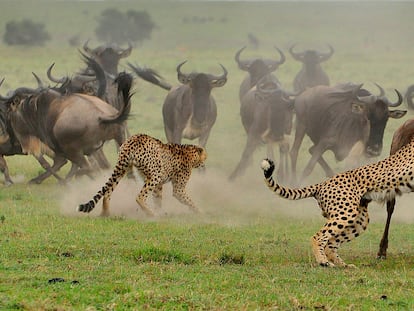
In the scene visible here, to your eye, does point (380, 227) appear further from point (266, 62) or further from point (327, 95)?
point (266, 62)

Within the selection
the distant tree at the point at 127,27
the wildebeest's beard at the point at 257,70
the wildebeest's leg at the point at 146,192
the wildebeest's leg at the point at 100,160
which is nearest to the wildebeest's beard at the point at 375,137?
the wildebeest's leg at the point at 100,160

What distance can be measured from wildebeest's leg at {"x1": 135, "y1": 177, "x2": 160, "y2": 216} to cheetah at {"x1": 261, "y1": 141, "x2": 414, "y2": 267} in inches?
140

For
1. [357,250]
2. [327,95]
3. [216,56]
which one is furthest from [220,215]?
[216,56]

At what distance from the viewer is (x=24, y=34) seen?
57.0 m

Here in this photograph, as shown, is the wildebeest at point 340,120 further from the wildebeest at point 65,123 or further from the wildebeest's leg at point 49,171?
the wildebeest's leg at point 49,171

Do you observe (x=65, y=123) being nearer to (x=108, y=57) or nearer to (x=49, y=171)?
(x=49, y=171)

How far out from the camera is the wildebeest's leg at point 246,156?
18594mm

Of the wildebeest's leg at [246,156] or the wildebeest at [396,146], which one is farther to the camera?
the wildebeest's leg at [246,156]

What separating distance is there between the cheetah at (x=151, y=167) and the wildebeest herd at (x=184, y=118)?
2596 millimetres

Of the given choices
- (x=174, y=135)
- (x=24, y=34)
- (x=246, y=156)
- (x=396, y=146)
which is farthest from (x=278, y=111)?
(x=24, y=34)

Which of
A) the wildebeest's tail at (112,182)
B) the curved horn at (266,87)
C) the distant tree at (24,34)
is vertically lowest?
the distant tree at (24,34)

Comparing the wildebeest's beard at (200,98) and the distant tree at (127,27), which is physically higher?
the wildebeest's beard at (200,98)

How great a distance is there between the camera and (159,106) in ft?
96.8

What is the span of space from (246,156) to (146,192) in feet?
21.9
